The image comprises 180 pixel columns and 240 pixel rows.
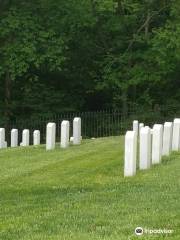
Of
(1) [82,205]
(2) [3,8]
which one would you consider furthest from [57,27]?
(1) [82,205]

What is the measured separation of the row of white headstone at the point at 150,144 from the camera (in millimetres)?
12570

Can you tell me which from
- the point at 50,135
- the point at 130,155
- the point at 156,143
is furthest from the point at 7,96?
the point at 130,155

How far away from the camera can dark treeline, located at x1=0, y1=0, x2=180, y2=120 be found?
36.0m

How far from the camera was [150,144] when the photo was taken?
13.5m

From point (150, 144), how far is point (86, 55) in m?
26.3

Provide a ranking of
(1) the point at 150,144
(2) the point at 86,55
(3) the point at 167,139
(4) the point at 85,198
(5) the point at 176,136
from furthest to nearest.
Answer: (2) the point at 86,55
(5) the point at 176,136
(3) the point at 167,139
(1) the point at 150,144
(4) the point at 85,198

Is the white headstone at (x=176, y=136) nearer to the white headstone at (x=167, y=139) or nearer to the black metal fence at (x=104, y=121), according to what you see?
the white headstone at (x=167, y=139)

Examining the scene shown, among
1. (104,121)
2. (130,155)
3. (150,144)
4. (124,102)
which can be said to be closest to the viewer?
(130,155)

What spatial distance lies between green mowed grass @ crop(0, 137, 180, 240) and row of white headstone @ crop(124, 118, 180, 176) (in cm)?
22

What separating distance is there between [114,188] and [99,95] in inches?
1163

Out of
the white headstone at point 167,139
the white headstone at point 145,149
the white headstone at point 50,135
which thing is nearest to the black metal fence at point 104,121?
the white headstone at point 50,135

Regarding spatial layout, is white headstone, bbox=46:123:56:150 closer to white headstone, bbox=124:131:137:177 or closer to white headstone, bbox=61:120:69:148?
white headstone, bbox=61:120:69:148

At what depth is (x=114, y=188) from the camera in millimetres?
Result: 11227

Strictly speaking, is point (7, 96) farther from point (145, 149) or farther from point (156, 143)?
point (145, 149)
